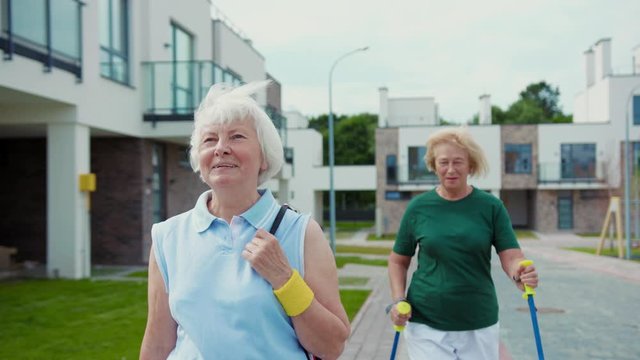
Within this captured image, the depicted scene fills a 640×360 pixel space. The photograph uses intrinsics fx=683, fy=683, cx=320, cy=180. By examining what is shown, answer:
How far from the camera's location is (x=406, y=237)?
4.12 m

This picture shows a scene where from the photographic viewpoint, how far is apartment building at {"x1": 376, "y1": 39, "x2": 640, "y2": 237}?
43.6 meters

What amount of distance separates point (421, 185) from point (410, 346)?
4168 centimetres

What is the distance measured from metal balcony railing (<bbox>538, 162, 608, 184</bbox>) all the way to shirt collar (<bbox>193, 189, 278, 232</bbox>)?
4499 centimetres

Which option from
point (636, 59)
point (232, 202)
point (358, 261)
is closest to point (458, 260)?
point (232, 202)

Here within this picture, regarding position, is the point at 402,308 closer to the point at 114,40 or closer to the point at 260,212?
the point at 260,212

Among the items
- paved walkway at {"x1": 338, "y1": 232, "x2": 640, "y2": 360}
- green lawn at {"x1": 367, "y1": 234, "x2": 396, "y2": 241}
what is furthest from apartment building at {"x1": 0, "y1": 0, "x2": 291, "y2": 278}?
green lawn at {"x1": 367, "y1": 234, "x2": 396, "y2": 241}

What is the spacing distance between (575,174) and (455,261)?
43.6 meters

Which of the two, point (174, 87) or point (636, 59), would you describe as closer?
point (174, 87)

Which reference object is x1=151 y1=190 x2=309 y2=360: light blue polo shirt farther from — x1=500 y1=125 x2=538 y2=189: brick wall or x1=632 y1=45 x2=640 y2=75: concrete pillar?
x1=632 y1=45 x2=640 y2=75: concrete pillar

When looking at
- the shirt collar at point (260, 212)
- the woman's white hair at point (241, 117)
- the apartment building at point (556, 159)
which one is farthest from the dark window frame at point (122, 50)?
the apartment building at point (556, 159)

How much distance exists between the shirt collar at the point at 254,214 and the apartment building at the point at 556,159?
42.3 m

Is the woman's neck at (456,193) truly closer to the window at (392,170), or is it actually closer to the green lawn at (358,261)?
the green lawn at (358,261)

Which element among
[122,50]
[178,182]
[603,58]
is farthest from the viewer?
[603,58]

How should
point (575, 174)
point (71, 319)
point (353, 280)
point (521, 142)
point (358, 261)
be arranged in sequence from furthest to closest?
point (521, 142), point (575, 174), point (358, 261), point (353, 280), point (71, 319)
